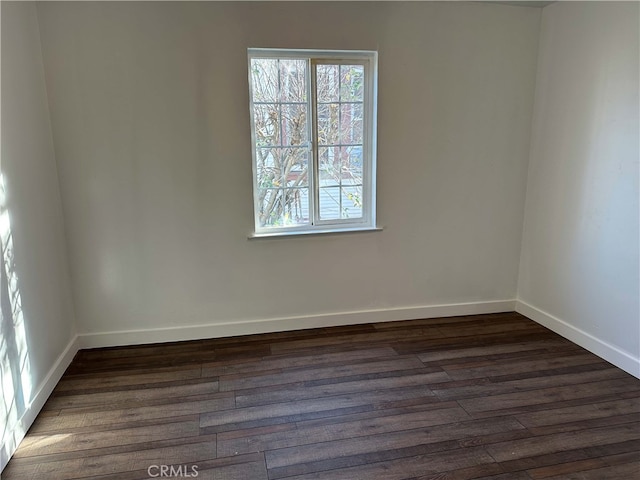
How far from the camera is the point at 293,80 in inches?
123

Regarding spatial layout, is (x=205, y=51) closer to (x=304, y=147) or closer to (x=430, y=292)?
(x=304, y=147)

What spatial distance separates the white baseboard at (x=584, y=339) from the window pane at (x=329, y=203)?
1776mm

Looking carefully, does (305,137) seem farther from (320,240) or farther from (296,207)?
(320,240)

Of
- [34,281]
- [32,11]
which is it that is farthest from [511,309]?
[32,11]

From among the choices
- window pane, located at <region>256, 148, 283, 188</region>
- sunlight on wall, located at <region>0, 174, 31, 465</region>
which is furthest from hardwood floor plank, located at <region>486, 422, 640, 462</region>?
sunlight on wall, located at <region>0, 174, 31, 465</region>

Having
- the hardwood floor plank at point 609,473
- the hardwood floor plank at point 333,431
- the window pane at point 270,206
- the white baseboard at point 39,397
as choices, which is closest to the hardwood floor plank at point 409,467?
the hardwood floor plank at point 333,431

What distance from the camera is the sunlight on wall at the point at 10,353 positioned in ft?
6.69

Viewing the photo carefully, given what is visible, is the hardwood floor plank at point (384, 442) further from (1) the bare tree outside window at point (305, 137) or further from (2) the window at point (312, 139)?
(1) the bare tree outside window at point (305, 137)

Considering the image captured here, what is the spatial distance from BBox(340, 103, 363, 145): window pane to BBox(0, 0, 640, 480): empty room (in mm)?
15

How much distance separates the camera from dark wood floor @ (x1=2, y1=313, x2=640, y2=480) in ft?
6.54

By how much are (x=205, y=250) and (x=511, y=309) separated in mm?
2601

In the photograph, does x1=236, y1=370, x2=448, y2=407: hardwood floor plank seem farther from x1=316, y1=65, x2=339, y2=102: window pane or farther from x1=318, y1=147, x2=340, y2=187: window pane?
x1=316, y1=65, x2=339, y2=102: window pane

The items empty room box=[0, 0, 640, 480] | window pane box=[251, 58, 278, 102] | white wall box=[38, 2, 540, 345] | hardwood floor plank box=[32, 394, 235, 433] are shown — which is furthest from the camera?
window pane box=[251, 58, 278, 102]

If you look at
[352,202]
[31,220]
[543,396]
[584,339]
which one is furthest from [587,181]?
[31,220]
